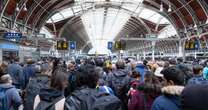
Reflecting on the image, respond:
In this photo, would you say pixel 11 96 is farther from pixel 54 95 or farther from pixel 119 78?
pixel 54 95

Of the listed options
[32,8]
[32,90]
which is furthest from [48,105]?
[32,8]

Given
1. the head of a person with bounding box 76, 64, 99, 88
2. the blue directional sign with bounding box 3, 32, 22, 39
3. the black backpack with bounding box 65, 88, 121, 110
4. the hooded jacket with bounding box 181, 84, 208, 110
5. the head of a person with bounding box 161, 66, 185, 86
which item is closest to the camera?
the hooded jacket with bounding box 181, 84, 208, 110

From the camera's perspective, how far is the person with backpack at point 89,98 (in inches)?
184

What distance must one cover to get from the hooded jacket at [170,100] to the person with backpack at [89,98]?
0.49m

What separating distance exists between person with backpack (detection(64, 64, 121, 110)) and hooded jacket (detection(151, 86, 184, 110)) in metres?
0.49

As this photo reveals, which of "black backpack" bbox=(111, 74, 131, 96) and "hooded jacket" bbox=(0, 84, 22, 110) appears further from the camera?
"black backpack" bbox=(111, 74, 131, 96)

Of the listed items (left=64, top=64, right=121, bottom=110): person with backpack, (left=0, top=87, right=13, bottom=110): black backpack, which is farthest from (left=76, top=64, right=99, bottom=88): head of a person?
(left=0, top=87, right=13, bottom=110): black backpack

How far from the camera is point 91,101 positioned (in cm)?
474

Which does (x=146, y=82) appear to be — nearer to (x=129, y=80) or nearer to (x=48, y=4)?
(x=129, y=80)

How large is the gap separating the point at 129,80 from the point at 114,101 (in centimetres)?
422

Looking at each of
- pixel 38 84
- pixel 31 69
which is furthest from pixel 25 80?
pixel 38 84

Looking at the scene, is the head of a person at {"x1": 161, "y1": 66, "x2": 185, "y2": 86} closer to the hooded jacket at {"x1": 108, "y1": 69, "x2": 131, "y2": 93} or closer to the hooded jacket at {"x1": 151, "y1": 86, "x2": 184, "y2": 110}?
the hooded jacket at {"x1": 151, "y1": 86, "x2": 184, "y2": 110}

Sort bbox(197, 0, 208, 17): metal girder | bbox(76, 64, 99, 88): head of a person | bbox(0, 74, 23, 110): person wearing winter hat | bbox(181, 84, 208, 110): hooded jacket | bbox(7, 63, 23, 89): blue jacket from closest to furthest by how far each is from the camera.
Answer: bbox(181, 84, 208, 110): hooded jacket, bbox(76, 64, 99, 88): head of a person, bbox(0, 74, 23, 110): person wearing winter hat, bbox(7, 63, 23, 89): blue jacket, bbox(197, 0, 208, 17): metal girder

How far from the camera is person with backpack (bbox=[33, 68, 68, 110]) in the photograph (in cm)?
511
